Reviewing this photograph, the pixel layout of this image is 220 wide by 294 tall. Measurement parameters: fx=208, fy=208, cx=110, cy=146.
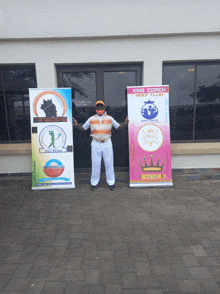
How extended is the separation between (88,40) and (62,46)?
64cm

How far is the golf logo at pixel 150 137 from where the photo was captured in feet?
15.9

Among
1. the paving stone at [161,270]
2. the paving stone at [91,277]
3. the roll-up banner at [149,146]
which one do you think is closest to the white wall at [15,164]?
the roll-up banner at [149,146]

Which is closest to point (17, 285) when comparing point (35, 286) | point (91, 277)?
point (35, 286)

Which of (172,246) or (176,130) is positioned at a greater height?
(176,130)

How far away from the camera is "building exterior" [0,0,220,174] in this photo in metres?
4.80

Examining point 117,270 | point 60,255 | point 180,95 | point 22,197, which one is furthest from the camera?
point 180,95

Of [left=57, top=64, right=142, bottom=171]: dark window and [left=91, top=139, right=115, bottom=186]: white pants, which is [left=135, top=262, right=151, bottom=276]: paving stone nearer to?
[left=91, top=139, right=115, bottom=186]: white pants

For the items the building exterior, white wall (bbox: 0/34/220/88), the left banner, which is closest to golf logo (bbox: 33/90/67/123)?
the left banner

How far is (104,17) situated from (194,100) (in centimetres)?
297

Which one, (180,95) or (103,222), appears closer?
(103,222)

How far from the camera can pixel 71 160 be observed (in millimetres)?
4855

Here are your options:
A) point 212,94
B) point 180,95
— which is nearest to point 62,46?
point 180,95

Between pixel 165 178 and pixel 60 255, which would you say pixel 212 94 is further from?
pixel 60 255

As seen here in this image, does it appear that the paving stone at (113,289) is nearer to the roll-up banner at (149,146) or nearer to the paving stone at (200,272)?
the paving stone at (200,272)
